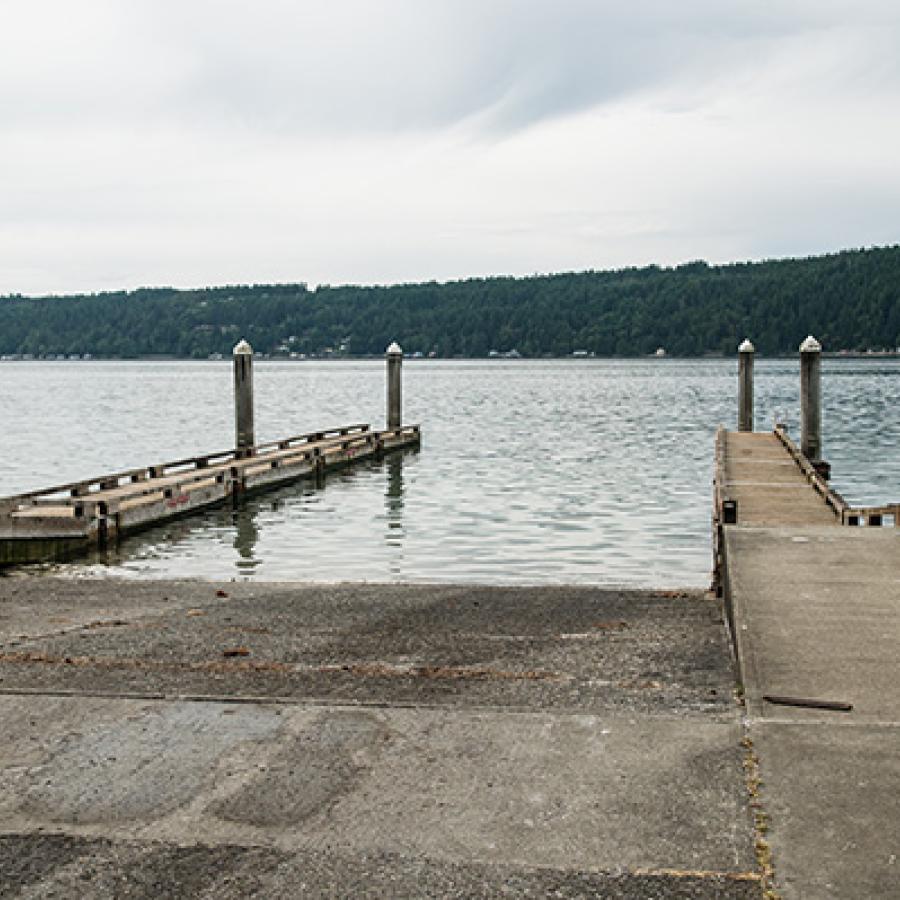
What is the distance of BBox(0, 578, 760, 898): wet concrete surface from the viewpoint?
4688 mm

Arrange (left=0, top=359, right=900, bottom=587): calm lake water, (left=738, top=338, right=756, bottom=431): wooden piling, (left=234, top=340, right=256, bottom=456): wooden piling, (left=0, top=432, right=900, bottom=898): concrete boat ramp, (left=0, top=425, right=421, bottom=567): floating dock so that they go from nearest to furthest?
(left=0, top=432, right=900, bottom=898): concrete boat ramp < (left=0, top=425, right=421, bottom=567): floating dock < (left=0, top=359, right=900, bottom=587): calm lake water < (left=234, top=340, right=256, bottom=456): wooden piling < (left=738, top=338, right=756, bottom=431): wooden piling

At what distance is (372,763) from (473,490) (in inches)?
1003

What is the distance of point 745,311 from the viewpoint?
7598 inches

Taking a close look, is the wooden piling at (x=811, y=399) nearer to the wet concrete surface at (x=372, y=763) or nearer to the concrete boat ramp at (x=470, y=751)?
the concrete boat ramp at (x=470, y=751)

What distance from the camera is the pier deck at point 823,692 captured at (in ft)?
15.4

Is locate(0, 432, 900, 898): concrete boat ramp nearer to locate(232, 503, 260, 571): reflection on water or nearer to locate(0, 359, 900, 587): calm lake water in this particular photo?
locate(0, 359, 900, 587): calm lake water

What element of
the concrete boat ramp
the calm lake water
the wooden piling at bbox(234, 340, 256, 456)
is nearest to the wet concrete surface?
the concrete boat ramp

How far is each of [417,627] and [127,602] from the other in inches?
127

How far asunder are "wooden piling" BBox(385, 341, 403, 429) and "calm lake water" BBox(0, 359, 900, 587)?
5.52ft

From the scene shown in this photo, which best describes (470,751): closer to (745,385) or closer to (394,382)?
(745,385)

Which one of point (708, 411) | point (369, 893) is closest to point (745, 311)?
point (708, 411)

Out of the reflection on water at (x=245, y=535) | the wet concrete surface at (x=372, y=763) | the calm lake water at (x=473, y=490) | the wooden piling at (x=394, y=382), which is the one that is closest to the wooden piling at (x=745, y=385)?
the calm lake water at (x=473, y=490)

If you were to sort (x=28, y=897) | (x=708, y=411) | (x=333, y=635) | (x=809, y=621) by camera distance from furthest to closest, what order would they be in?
(x=708, y=411) < (x=333, y=635) < (x=809, y=621) < (x=28, y=897)

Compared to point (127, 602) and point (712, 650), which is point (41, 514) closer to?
point (127, 602)
